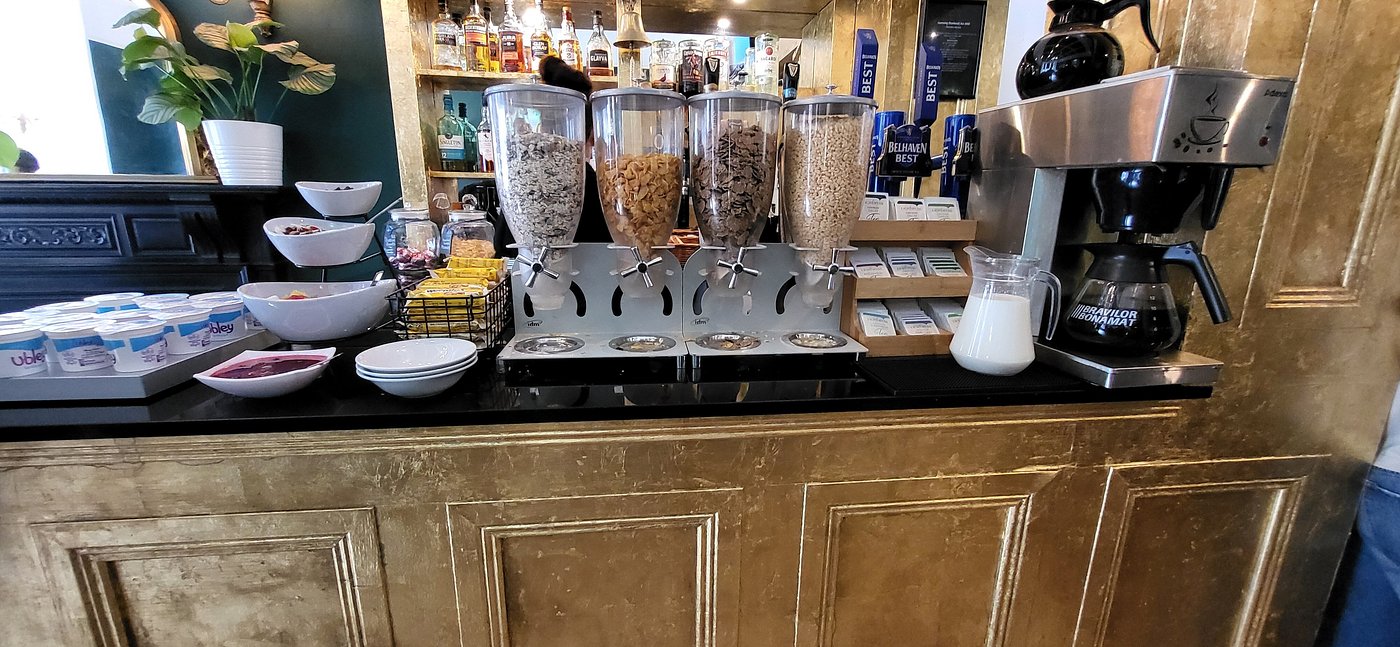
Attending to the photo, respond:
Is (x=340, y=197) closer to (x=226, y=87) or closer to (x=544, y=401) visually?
(x=544, y=401)

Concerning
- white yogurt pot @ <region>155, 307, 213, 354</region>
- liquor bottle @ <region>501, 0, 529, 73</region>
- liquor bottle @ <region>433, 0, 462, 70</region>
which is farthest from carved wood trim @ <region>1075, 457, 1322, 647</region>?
liquor bottle @ <region>433, 0, 462, 70</region>

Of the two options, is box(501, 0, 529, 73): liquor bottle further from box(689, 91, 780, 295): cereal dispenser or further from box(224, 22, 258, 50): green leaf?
box(689, 91, 780, 295): cereal dispenser

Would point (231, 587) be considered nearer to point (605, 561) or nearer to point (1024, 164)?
point (605, 561)

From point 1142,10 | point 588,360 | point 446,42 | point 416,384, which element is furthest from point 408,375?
point 446,42

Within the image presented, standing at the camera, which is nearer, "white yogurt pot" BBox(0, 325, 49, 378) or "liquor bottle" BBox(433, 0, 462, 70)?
"white yogurt pot" BBox(0, 325, 49, 378)

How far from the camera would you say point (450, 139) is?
2.44 metres

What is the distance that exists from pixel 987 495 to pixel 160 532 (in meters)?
1.33

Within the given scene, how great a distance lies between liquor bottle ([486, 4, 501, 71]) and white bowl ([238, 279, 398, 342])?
5.20 ft

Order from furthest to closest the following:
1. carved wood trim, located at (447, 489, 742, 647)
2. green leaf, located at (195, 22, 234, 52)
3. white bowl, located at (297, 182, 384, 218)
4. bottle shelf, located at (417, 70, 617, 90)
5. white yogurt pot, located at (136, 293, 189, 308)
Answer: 1. bottle shelf, located at (417, 70, 617, 90)
2. green leaf, located at (195, 22, 234, 52)
3. white bowl, located at (297, 182, 384, 218)
4. white yogurt pot, located at (136, 293, 189, 308)
5. carved wood trim, located at (447, 489, 742, 647)

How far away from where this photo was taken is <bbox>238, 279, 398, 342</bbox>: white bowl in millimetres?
969

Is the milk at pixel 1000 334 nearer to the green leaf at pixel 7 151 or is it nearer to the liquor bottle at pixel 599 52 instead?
the liquor bottle at pixel 599 52

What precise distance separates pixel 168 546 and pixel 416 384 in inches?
17.0

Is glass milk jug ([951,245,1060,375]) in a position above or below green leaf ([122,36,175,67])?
below

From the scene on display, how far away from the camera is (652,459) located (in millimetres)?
863
